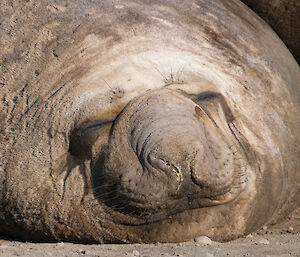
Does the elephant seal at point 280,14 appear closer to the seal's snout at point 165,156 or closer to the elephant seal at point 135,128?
the elephant seal at point 135,128

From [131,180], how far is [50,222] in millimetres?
546

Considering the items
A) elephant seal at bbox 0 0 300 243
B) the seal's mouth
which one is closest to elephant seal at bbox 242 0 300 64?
elephant seal at bbox 0 0 300 243

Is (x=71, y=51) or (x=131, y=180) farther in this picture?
(x=71, y=51)

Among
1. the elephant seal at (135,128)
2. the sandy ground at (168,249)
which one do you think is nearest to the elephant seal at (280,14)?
the elephant seal at (135,128)

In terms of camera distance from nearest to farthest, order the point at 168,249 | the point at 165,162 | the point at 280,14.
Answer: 1. the point at 165,162
2. the point at 168,249
3. the point at 280,14

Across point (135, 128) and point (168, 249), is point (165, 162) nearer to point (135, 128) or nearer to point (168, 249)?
point (135, 128)

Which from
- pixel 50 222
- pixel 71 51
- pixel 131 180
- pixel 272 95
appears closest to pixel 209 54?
pixel 272 95

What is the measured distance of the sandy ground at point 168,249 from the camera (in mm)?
2715

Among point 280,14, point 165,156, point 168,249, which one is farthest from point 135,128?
point 280,14

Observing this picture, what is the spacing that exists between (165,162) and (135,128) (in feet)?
1.00

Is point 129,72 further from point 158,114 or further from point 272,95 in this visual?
point 272,95

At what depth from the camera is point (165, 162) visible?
2.71 m

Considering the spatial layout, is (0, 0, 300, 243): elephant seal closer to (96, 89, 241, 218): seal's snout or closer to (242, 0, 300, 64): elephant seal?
(96, 89, 241, 218): seal's snout

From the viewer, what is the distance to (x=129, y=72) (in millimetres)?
3166
